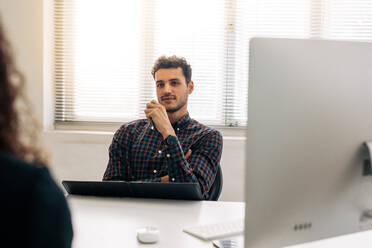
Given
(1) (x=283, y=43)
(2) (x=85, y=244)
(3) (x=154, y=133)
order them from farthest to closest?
(3) (x=154, y=133), (2) (x=85, y=244), (1) (x=283, y=43)

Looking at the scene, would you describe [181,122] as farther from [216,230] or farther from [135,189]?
[216,230]

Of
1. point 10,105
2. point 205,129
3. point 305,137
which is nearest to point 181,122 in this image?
point 205,129

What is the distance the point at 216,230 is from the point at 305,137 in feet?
1.66

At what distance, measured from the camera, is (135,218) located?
4.06 feet

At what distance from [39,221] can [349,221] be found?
644 mm

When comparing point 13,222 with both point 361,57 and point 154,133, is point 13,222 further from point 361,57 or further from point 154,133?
point 154,133

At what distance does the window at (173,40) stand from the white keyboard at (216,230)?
162cm

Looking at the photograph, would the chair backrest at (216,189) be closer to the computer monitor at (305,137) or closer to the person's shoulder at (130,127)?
the person's shoulder at (130,127)

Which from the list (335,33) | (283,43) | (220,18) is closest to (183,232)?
(283,43)

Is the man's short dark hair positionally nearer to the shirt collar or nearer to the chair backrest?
the shirt collar

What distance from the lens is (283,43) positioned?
0.70 meters

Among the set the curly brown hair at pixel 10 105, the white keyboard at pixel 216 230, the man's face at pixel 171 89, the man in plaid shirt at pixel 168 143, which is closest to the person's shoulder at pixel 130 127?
the man in plaid shirt at pixel 168 143

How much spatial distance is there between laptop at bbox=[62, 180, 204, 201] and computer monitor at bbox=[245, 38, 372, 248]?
0.69 m

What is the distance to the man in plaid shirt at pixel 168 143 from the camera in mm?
1759
